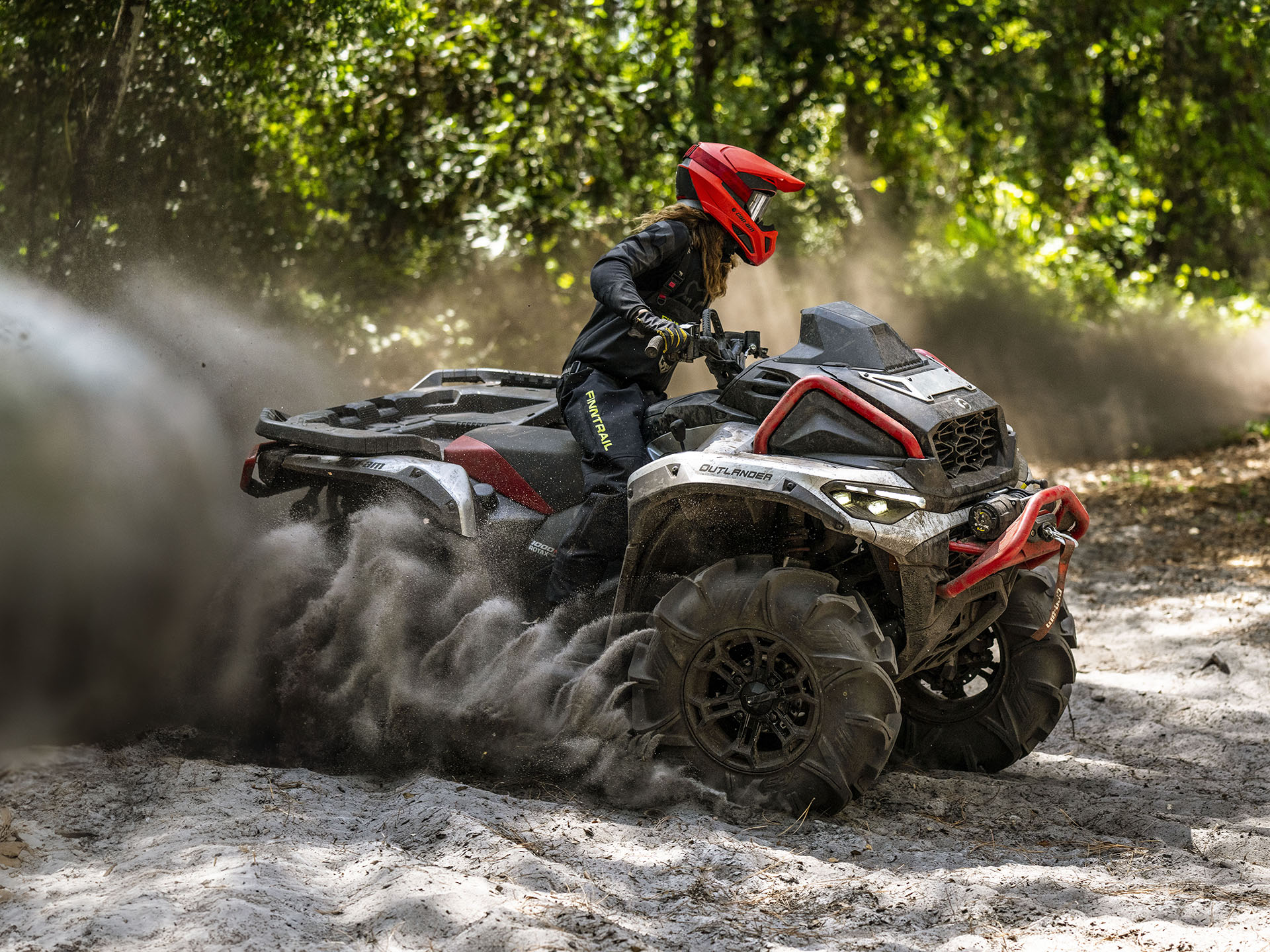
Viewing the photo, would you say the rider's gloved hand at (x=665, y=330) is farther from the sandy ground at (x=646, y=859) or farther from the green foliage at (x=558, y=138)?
the green foliage at (x=558, y=138)

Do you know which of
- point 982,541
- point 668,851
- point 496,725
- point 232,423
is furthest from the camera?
point 232,423

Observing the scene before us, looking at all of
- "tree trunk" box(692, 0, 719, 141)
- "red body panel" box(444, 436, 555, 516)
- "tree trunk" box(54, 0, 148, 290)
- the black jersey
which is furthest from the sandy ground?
"tree trunk" box(692, 0, 719, 141)

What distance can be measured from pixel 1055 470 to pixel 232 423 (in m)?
9.03

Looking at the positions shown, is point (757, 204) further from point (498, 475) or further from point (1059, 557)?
point (1059, 557)

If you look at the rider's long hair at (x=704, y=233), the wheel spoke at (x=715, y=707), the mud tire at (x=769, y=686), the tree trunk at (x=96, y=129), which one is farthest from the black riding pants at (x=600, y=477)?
the tree trunk at (x=96, y=129)

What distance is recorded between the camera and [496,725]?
4863 millimetres

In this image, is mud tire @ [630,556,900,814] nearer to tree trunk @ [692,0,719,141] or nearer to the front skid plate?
the front skid plate

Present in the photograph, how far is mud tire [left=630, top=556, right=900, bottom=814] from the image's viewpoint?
13.6ft

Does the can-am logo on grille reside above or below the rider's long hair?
below

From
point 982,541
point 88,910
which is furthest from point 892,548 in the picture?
point 88,910

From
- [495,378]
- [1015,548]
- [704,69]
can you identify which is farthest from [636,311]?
[704,69]

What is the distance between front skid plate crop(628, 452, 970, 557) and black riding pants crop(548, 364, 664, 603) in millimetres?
395

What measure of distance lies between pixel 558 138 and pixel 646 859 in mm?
8524

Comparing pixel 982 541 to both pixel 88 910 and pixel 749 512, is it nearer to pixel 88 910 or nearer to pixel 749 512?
pixel 749 512
